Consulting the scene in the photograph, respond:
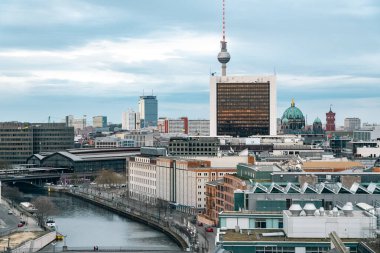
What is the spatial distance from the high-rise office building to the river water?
4688 cm

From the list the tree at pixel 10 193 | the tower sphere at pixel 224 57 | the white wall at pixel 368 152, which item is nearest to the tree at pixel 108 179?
the tree at pixel 10 193

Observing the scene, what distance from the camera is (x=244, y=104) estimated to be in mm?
110375

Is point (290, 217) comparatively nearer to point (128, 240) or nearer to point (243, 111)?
point (128, 240)

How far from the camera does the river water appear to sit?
47.9 meters

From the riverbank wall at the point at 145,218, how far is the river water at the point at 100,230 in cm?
39

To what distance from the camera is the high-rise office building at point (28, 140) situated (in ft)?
394

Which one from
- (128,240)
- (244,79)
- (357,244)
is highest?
(244,79)

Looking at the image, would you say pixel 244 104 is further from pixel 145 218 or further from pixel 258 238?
pixel 258 238

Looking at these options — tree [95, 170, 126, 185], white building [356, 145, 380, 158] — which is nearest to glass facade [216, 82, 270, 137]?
white building [356, 145, 380, 158]

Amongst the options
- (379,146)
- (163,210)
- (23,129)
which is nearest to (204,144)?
(163,210)

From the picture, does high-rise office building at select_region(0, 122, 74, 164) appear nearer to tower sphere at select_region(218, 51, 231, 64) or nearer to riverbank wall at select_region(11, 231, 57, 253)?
tower sphere at select_region(218, 51, 231, 64)

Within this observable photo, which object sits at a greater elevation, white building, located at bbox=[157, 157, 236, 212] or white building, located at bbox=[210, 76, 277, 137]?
white building, located at bbox=[210, 76, 277, 137]

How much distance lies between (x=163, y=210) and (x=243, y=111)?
46980 mm

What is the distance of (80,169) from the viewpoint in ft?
345
